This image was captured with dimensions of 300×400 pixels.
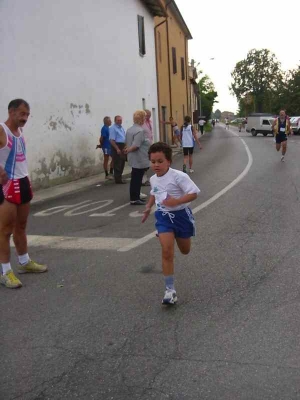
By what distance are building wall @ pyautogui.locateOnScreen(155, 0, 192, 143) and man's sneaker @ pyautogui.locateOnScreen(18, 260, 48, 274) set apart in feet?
72.4

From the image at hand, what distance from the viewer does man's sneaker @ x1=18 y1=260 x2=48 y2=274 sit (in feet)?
18.1

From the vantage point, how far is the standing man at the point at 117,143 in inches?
484

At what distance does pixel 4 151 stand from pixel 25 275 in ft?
4.66

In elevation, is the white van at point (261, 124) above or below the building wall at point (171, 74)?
below

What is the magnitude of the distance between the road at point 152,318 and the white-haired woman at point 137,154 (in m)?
1.91

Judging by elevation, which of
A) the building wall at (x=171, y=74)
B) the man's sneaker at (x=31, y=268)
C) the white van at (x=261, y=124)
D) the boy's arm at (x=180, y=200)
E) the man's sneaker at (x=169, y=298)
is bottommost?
the white van at (x=261, y=124)

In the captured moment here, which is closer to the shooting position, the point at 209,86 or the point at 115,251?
the point at 115,251

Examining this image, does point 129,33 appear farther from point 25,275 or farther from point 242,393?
point 242,393

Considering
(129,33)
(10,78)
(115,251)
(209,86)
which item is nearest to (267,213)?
(115,251)

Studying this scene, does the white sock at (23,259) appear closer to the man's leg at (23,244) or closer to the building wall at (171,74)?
the man's leg at (23,244)

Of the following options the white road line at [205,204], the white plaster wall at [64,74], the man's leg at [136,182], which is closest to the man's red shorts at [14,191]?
the white road line at [205,204]

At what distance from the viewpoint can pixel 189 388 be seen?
2.97 metres

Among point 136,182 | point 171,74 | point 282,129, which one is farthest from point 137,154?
point 171,74

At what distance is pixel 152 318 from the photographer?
4086mm
